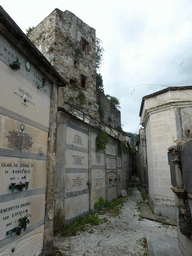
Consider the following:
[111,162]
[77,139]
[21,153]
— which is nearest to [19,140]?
[21,153]

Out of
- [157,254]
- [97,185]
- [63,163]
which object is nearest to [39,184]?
[63,163]

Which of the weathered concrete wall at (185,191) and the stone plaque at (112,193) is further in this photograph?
the stone plaque at (112,193)

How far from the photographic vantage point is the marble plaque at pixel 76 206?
600 cm

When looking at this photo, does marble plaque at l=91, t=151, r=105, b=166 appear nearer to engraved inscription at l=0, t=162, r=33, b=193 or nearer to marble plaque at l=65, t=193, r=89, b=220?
marble plaque at l=65, t=193, r=89, b=220

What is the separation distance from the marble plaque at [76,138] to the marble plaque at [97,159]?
84 centimetres

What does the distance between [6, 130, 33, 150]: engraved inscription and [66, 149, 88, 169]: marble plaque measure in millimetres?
3101

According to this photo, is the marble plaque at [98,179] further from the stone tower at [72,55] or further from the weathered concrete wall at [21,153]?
the weathered concrete wall at [21,153]

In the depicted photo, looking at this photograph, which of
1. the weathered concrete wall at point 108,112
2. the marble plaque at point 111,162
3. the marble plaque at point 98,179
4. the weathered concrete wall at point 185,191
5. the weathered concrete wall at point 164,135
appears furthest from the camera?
the weathered concrete wall at point 108,112

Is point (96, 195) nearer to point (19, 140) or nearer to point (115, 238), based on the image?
point (115, 238)

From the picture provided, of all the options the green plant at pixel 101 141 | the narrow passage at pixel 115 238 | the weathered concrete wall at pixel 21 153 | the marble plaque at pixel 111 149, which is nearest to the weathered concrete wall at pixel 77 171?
the green plant at pixel 101 141

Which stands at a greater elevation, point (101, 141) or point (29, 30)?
point (29, 30)

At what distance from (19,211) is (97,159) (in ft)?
19.7

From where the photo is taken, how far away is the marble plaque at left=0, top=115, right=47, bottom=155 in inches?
110

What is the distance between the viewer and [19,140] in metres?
3.09
